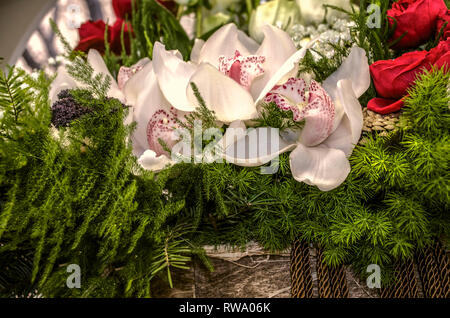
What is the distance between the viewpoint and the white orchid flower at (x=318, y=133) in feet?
1.30

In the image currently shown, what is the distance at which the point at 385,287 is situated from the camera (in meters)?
0.42

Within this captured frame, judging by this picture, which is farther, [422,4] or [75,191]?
[422,4]

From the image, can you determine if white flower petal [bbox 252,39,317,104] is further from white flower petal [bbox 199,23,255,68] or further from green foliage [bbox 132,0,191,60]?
green foliage [bbox 132,0,191,60]

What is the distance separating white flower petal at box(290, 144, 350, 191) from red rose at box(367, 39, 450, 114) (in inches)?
3.2

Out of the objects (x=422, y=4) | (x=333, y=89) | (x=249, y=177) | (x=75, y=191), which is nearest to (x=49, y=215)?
(x=75, y=191)

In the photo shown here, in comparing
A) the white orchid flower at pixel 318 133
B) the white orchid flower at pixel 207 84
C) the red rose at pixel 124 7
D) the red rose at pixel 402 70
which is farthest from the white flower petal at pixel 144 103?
the red rose at pixel 124 7

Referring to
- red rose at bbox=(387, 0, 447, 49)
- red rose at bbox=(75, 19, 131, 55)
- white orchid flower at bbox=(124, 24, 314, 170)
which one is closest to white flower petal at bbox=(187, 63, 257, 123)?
white orchid flower at bbox=(124, 24, 314, 170)

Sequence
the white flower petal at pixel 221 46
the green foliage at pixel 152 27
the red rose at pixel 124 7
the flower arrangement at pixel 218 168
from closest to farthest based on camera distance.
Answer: the flower arrangement at pixel 218 168
the white flower petal at pixel 221 46
the green foliage at pixel 152 27
the red rose at pixel 124 7

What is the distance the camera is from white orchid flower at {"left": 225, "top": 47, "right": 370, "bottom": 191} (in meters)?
0.40

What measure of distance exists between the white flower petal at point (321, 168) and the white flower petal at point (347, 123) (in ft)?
0.09

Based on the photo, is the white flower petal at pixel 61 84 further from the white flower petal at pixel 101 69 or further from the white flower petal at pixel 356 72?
the white flower petal at pixel 356 72
